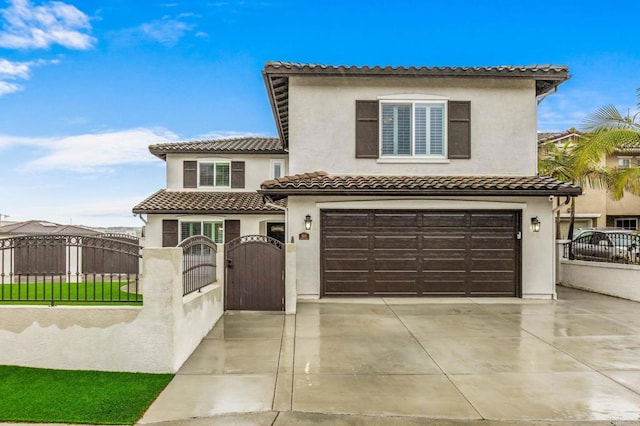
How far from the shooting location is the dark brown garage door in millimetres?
12320

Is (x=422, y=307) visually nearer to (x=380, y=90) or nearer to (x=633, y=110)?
(x=380, y=90)

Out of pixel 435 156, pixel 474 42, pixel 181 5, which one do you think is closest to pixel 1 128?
pixel 181 5

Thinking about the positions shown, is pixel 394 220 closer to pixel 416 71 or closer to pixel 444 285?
pixel 444 285

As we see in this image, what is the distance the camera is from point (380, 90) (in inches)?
510

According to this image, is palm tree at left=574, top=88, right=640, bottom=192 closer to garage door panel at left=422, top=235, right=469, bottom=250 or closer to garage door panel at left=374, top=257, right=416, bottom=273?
garage door panel at left=422, top=235, right=469, bottom=250

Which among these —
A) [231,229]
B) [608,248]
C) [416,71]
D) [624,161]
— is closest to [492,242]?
[608,248]

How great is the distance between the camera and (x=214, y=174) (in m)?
21.9

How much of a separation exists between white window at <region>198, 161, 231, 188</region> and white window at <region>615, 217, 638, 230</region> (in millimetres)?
24735

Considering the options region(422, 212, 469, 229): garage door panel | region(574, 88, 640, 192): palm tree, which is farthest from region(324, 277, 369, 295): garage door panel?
region(574, 88, 640, 192): palm tree

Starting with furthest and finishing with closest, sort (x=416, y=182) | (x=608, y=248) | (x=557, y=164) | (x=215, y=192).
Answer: (x=557, y=164) < (x=215, y=192) < (x=608, y=248) < (x=416, y=182)

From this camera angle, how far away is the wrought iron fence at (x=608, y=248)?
12.8 metres

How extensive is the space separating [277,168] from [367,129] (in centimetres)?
985

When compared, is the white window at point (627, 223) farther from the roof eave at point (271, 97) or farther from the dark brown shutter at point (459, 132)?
the roof eave at point (271, 97)

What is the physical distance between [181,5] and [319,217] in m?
9.97
